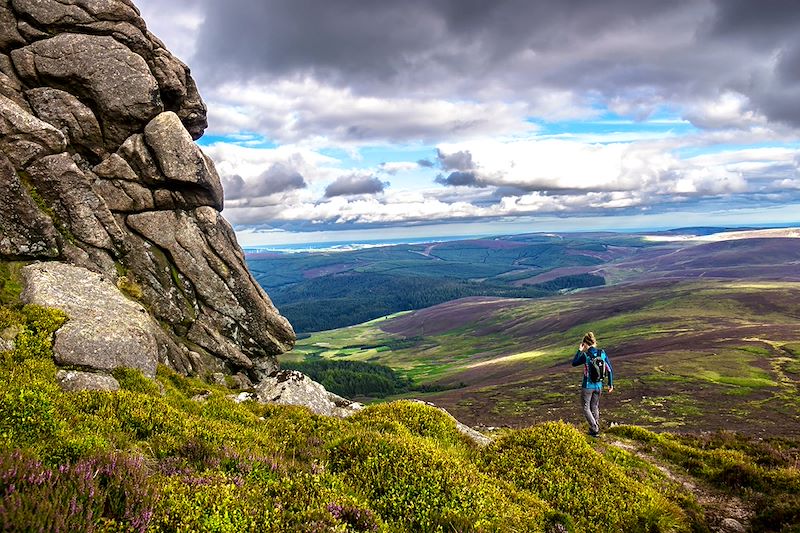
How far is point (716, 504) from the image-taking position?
50.6 ft

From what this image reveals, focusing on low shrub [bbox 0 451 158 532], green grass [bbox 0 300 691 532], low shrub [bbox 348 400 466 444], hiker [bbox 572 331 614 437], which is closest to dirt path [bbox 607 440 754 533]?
green grass [bbox 0 300 691 532]

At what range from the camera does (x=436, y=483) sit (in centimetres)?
1023

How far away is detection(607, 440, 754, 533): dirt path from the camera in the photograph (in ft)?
44.4

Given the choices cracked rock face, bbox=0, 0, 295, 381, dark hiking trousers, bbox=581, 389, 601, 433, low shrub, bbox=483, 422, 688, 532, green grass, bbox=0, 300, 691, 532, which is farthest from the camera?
cracked rock face, bbox=0, 0, 295, 381

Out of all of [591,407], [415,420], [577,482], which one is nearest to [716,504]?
[577,482]

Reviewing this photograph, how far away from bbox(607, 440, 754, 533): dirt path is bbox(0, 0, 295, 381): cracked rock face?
2599cm

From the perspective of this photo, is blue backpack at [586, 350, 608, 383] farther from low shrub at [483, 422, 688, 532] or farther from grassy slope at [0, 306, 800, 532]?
low shrub at [483, 422, 688, 532]

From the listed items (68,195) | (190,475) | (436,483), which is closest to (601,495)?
(436,483)

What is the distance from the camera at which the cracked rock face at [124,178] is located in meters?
25.5

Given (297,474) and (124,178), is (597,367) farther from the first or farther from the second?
(124,178)

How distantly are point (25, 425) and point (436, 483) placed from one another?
8882mm

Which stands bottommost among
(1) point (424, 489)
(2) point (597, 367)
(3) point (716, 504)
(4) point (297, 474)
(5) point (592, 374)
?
(3) point (716, 504)

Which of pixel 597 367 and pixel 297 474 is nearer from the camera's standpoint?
pixel 297 474

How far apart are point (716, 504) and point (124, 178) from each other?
37807mm
